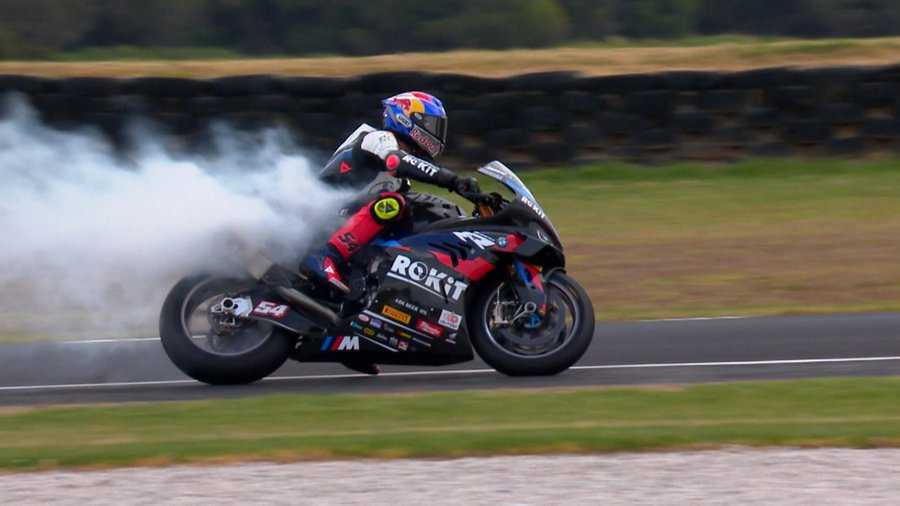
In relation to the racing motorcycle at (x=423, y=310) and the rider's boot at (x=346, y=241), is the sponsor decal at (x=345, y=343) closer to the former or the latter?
the racing motorcycle at (x=423, y=310)

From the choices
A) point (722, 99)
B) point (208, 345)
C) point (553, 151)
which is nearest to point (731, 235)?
point (722, 99)

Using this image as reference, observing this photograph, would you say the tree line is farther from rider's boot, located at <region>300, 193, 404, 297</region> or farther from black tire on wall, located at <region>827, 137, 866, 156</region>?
rider's boot, located at <region>300, 193, 404, 297</region>

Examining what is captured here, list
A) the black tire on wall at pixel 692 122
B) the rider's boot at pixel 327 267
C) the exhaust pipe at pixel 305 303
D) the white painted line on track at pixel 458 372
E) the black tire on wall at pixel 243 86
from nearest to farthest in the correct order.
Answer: the exhaust pipe at pixel 305 303 → the rider's boot at pixel 327 267 → the white painted line on track at pixel 458 372 → the black tire on wall at pixel 243 86 → the black tire on wall at pixel 692 122

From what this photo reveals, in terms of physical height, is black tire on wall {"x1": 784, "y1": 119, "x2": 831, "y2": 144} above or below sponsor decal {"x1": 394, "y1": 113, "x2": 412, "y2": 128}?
above

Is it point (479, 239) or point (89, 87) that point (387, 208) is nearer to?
point (479, 239)

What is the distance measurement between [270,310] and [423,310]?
90cm

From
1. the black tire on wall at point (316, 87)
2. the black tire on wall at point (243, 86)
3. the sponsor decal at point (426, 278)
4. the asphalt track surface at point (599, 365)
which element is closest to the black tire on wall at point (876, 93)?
the black tire on wall at point (316, 87)

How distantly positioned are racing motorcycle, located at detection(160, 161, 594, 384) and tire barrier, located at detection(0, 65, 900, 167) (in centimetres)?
914

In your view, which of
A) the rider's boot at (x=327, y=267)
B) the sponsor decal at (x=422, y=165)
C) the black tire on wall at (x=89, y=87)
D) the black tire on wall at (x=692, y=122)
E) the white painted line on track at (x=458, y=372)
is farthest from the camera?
the black tire on wall at (x=692, y=122)

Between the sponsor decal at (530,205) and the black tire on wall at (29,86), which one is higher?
the black tire on wall at (29,86)

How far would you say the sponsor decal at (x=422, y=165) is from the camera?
27.6 feet

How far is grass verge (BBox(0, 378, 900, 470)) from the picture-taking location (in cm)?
684

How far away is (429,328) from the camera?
8.70 m

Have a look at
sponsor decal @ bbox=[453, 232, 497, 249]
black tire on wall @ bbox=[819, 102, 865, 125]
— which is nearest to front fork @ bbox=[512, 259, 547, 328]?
sponsor decal @ bbox=[453, 232, 497, 249]
